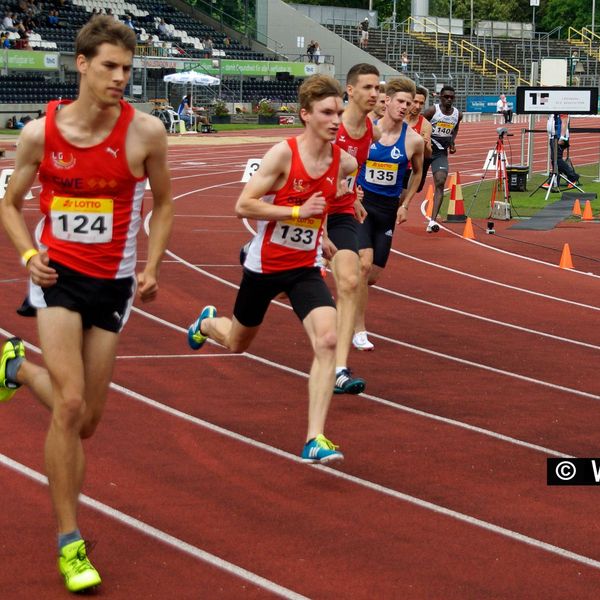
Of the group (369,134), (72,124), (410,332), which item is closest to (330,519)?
(72,124)

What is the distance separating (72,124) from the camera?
17.1ft

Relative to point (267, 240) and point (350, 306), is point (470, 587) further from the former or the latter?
point (350, 306)

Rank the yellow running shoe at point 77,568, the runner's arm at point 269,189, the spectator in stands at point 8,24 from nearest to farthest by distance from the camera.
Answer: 1. the yellow running shoe at point 77,568
2. the runner's arm at point 269,189
3. the spectator in stands at point 8,24

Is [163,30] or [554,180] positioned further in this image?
[163,30]

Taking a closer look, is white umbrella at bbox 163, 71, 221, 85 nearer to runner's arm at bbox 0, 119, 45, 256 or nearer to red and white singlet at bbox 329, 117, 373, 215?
red and white singlet at bbox 329, 117, 373, 215

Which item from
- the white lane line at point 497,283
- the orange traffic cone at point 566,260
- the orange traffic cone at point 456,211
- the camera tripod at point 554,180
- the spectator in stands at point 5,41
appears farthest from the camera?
the spectator in stands at point 5,41

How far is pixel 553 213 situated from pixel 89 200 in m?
17.1

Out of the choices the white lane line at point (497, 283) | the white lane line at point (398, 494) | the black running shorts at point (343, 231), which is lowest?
the white lane line at point (497, 283)

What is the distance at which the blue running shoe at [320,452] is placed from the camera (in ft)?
20.7

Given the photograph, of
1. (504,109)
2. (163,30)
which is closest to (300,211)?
(163,30)

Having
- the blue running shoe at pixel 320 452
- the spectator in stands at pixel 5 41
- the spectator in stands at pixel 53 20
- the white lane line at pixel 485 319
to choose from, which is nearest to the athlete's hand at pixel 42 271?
the blue running shoe at pixel 320 452

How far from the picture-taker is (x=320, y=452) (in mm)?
6359

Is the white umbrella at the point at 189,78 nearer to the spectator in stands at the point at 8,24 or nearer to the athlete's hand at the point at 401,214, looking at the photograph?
the spectator in stands at the point at 8,24
